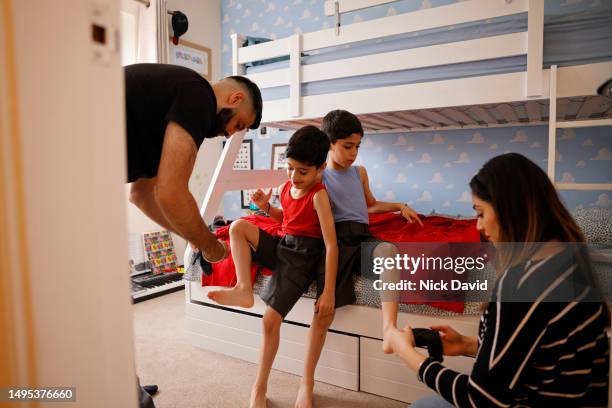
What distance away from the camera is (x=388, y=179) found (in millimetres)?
3193

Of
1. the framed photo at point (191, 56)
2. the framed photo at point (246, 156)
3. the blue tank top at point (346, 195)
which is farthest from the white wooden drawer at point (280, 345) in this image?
Answer: the framed photo at point (191, 56)

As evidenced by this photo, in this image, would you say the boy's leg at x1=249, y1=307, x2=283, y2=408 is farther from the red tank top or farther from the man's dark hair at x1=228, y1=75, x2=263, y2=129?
the man's dark hair at x1=228, y1=75, x2=263, y2=129

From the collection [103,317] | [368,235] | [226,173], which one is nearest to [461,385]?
[103,317]

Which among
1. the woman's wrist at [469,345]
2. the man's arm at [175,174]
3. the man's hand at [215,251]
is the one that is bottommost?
the woman's wrist at [469,345]

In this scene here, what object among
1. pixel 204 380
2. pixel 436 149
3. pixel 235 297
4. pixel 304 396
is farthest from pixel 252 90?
pixel 436 149

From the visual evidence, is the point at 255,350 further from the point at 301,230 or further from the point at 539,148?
the point at 539,148

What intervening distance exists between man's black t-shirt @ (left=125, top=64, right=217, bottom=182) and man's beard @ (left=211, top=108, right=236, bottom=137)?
0.09 m

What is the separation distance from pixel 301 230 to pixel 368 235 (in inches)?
11.5

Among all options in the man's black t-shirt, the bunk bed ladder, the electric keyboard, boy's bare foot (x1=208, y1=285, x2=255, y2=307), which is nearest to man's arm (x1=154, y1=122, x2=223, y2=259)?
the man's black t-shirt

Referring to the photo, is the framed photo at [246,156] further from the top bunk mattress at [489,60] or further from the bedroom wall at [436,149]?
the top bunk mattress at [489,60]

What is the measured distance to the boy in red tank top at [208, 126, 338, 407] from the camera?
4.98 feet

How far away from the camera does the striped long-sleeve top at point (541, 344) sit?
67 centimetres

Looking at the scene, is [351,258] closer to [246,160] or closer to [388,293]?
[388,293]

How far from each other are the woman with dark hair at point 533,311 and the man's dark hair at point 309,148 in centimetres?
84
